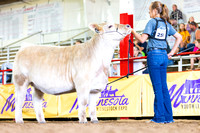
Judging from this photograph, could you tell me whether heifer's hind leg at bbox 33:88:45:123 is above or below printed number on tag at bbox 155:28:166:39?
below

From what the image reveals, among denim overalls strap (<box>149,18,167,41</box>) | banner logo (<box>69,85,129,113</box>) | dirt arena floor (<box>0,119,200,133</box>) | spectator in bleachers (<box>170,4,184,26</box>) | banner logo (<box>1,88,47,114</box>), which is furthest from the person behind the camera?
spectator in bleachers (<box>170,4,184,26</box>)

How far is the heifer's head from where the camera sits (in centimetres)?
363

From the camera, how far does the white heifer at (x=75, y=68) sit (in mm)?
3510

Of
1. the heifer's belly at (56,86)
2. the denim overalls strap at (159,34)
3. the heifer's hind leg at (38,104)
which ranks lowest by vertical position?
the heifer's hind leg at (38,104)

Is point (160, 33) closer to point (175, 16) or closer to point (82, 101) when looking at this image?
point (82, 101)

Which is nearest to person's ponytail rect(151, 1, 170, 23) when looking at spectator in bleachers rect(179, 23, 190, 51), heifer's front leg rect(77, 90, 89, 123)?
heifer's front leg rect(77, 90, 89, 123)

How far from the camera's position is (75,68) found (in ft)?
11.8

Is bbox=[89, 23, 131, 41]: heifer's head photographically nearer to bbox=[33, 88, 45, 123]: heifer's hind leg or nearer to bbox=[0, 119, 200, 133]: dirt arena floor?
bbox=[0, 119, 200, 133]: dirt arena floor

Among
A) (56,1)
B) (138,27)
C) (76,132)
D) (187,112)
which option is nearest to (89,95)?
(76,132)

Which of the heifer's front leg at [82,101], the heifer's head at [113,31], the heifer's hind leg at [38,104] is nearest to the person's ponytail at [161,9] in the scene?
the heifer's head at [113,31]

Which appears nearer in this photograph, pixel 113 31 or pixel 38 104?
pixel 113 31

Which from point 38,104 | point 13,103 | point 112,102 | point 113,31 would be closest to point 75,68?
point 113,31

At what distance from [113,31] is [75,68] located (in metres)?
0.72

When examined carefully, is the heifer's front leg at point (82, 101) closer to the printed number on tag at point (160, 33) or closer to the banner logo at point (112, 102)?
the printed number on tag at point (160, 33)
